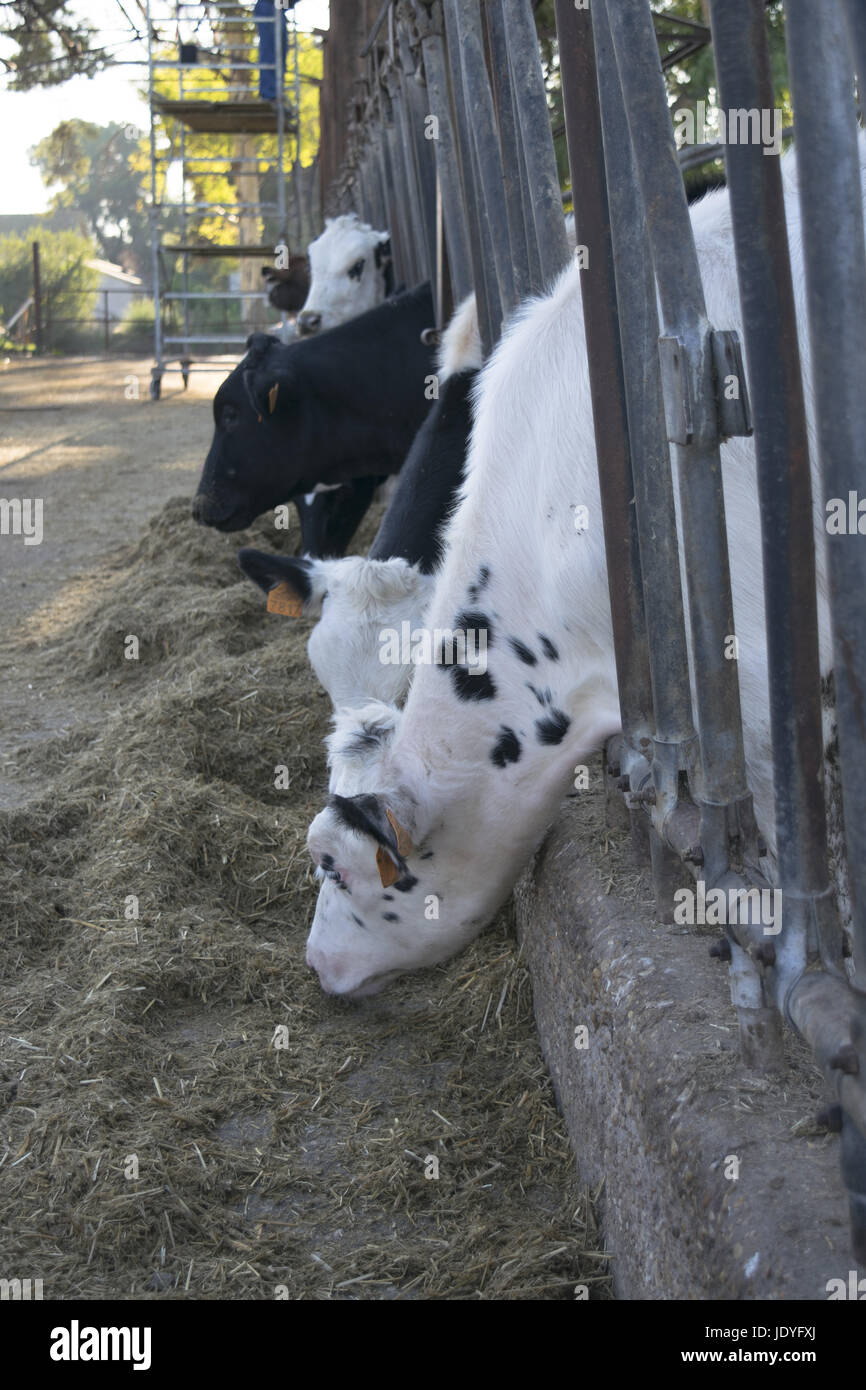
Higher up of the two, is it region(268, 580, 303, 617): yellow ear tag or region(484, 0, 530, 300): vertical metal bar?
region(484, 0, 530, 300): vertical metal bar

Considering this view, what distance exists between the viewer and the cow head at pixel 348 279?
27.5ft

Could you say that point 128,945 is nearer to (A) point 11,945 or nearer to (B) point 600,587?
(A) point 11,945

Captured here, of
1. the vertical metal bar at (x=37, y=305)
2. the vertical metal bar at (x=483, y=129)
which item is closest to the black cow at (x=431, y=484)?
the vertical metal bar at (x=483, y=129)

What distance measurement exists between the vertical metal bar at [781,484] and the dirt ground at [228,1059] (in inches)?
37.8

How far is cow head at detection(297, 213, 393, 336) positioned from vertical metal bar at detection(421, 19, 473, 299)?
3417 mm

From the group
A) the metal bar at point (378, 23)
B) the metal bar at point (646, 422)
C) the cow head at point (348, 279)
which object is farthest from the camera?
the cow head at point (348, 279)

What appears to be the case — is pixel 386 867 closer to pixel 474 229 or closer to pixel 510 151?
pixel 510 151

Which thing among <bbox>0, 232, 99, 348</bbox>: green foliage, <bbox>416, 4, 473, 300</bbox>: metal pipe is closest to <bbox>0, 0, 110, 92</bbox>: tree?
<bbox>0, 232, 99, 348</bbox>: green foliage

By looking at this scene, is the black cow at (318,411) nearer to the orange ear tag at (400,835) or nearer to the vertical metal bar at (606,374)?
the vertical metal bar at (606,374)

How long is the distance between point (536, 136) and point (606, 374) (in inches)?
45.3

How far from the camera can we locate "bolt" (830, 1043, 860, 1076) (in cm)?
143

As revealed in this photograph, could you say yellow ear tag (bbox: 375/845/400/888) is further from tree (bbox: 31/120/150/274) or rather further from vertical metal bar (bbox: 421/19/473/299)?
tree (bbox: 31/120/150/274)

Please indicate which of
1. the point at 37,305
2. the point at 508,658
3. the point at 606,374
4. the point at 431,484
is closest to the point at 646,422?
the point at 606,374

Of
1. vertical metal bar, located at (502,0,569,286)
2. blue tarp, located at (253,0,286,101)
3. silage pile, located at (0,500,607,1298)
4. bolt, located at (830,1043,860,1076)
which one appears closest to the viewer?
bolt, located at (830,1043,860,1076)
